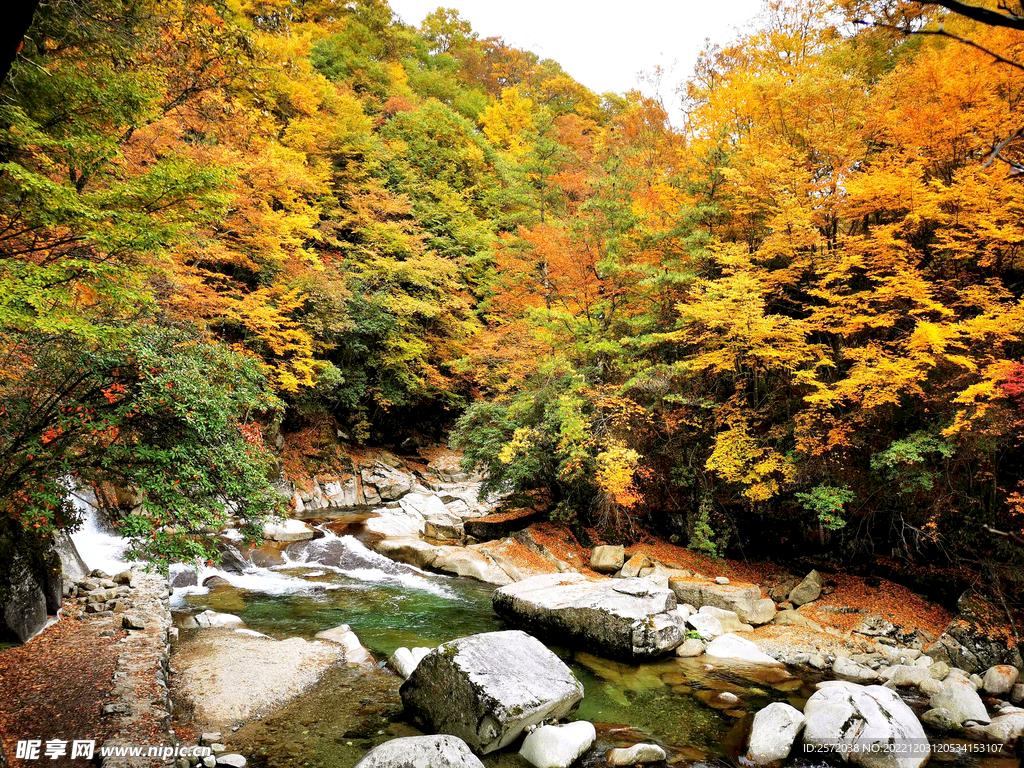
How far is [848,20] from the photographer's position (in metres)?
1.95

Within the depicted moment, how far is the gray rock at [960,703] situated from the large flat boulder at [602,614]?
128 inches

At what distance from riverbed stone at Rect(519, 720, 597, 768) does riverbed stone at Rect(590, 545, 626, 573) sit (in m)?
6.47

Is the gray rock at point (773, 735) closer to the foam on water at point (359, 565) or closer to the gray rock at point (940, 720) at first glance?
the gray rock at point (940, 720)

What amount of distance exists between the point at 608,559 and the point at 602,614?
13.0ft

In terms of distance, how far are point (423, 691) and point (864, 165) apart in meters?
12.8

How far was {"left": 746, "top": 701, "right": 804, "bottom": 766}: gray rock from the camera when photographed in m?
5.21

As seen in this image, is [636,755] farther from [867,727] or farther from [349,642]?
[349,642]

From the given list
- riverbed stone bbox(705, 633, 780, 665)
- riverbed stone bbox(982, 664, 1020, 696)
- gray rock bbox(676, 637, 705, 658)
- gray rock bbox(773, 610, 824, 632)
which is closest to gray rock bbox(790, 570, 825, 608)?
gray rock bbox(773, 610, 824, 632)

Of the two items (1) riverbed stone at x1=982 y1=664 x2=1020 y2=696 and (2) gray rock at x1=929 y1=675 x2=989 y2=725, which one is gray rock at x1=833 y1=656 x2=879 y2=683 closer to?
(2) gray rock at x1=929 y1=675 x2=989 y2=725

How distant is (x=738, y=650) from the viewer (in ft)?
26.2

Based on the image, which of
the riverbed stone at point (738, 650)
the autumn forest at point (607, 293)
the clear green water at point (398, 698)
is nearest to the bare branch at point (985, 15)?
the autumn forest at point (607, 293)

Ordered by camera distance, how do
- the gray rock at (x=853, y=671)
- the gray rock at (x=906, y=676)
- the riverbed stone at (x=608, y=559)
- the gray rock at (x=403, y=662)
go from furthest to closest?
1. the riverbed stone at (x=608, y=559)
2. the gray rock at (x=853, y=671)
3. the gray rock at (x=906, y=676)
4. the gray rock at (x=403, y=662)

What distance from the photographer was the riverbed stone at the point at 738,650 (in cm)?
782

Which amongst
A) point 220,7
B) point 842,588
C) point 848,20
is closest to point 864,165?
point 842,588
